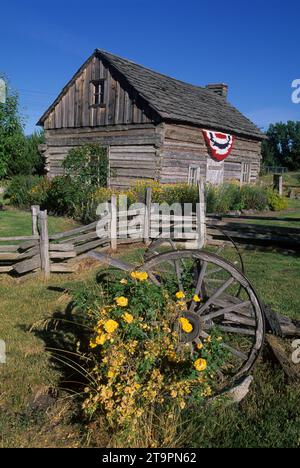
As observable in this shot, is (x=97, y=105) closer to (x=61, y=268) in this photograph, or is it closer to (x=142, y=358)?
(x=61, y=268)

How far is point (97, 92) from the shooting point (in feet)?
57.6

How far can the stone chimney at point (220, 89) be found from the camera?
83.0 ft

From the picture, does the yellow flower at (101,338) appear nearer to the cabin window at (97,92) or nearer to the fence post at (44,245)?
the fence post at (44,245)

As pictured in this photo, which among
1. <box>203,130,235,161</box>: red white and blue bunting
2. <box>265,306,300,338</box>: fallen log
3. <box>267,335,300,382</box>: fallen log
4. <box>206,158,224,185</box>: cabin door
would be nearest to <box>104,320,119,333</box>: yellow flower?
<box>265,306,300,338</box>: fallen log

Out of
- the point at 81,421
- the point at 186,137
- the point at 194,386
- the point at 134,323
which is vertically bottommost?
the point at 81,421

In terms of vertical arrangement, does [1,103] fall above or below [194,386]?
above

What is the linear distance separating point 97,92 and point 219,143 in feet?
19.7

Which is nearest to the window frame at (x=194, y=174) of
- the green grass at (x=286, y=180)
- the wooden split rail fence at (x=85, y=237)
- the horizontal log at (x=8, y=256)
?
the wooden split rail fence at (x=85, y=237)

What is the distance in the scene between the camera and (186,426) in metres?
3.12

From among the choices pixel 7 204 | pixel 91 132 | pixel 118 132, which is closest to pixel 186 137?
pixel 118 132

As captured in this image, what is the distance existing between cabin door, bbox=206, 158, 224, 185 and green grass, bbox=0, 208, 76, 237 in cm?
749

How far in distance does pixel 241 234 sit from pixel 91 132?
1012 centimetres

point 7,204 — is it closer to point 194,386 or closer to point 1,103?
point 1,103

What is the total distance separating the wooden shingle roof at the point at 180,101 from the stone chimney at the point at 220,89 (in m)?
1.81
